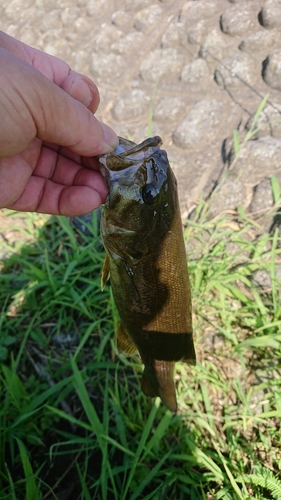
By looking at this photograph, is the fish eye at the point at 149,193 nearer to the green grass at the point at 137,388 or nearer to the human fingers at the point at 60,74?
the human fingers at the point at 60,74

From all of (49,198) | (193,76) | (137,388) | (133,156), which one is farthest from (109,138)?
(193,76)

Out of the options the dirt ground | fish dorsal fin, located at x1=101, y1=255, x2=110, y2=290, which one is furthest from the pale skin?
the dirt ground

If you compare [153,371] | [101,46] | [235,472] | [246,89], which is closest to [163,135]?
[246,89]

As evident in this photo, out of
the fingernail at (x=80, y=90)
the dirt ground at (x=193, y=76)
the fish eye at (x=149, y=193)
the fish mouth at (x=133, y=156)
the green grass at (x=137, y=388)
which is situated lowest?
the green grass at (x=137, y=388)

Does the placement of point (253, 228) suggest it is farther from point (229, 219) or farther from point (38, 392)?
point (38, 392)

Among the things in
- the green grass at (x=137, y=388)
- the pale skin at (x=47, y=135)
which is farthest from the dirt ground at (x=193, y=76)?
the pale skin at (x=47, y=135)
